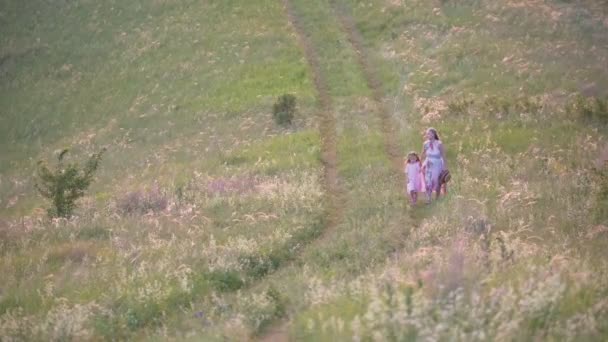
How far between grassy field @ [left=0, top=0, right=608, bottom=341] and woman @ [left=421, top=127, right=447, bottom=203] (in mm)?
428

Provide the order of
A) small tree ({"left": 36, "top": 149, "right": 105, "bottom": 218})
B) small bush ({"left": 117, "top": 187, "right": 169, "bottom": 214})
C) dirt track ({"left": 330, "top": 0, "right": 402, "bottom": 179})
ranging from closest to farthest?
small bush ({"left": 117, "top": 187, "right": 169, "bottom": 214}) < small tree ({"left": 36, "top": 149, "right": 105, "bottom": 218}) < dirt track ({"left": 330, "top": 0, "right": 402, "bottom": 179})

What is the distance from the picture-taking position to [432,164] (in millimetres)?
15023

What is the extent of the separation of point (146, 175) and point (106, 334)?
50.6ft

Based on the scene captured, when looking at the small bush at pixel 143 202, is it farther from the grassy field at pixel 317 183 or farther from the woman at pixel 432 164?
the woman at pixel 432 164

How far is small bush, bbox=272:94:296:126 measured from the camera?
2450 centimetres

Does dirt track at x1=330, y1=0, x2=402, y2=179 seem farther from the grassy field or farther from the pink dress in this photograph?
the pink dress

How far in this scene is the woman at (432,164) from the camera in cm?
1491

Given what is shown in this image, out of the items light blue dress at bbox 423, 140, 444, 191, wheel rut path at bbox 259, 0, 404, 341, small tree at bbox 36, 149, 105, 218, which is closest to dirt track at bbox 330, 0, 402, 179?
wheel rut path at bbox 259, 0, 404, 341

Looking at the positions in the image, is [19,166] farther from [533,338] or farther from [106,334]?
[533,338]

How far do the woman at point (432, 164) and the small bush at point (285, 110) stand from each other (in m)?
9.83

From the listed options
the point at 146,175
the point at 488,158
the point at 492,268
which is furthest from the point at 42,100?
the point at 492,268

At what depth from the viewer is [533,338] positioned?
22.2 ft

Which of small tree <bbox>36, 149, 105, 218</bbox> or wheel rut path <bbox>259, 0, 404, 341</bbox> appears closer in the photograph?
wheel rut path <bbox>259, 0, 404, 341</bbox>

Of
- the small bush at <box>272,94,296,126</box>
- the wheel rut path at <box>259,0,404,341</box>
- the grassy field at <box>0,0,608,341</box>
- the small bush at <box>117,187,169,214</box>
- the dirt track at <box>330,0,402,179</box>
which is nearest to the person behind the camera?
the grassy field at <box>0,0,608,341</box>
